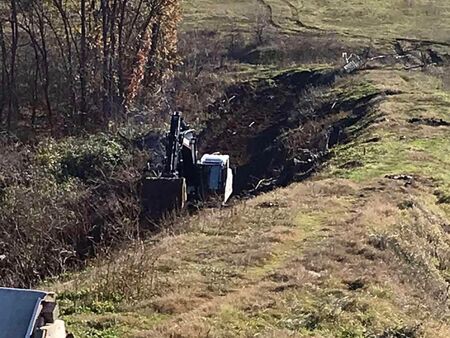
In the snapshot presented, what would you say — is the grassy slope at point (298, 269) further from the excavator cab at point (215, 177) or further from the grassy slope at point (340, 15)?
the grassy slope at point (340, 15)

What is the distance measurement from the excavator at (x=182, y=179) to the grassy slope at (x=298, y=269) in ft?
6.92

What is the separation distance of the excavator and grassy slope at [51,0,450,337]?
83.1 inches

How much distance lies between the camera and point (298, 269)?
1124 centimetres

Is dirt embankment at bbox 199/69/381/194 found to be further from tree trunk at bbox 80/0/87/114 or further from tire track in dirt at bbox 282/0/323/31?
tire track in dirt at bbox 282/0/323/31

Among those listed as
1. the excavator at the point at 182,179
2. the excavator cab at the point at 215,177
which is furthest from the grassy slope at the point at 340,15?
the excavator cab at the point at 215,177

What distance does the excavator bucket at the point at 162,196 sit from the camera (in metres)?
17.7

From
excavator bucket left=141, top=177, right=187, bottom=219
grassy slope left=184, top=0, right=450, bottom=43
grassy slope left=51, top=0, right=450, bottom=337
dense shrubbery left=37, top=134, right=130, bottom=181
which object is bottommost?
dense shrubbery left=37, top=134, right=130, bottom=181

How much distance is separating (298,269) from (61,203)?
873 cm

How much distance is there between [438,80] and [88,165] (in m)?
14.3

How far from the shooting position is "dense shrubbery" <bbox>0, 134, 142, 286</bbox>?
1405 cm

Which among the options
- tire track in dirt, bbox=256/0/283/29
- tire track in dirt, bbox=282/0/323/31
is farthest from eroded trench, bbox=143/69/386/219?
tire track in dirt, bbox=256/0/283/29

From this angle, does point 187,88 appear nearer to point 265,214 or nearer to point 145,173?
point 145,173

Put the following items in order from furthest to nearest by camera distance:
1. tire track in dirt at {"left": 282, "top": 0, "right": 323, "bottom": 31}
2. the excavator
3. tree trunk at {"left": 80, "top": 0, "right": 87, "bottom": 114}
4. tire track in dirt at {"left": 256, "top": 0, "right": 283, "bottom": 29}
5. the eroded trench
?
1. tire track in dirt at {"left": 256, "top": 0, "right": 283, "bottom": 29}
2. tire track in dirt at {"left": 282, "top": 0, "right": 323, "bottom": 31}
3. tree trunk at {"left": 80, "top": 0, "right": 87, "bottom": 114}
4. the eroded trench
5. the excavator

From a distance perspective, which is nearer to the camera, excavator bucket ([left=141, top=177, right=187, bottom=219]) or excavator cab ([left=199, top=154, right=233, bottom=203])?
excavator bucket ([left=141, top=177, right=187, bottom=219])
